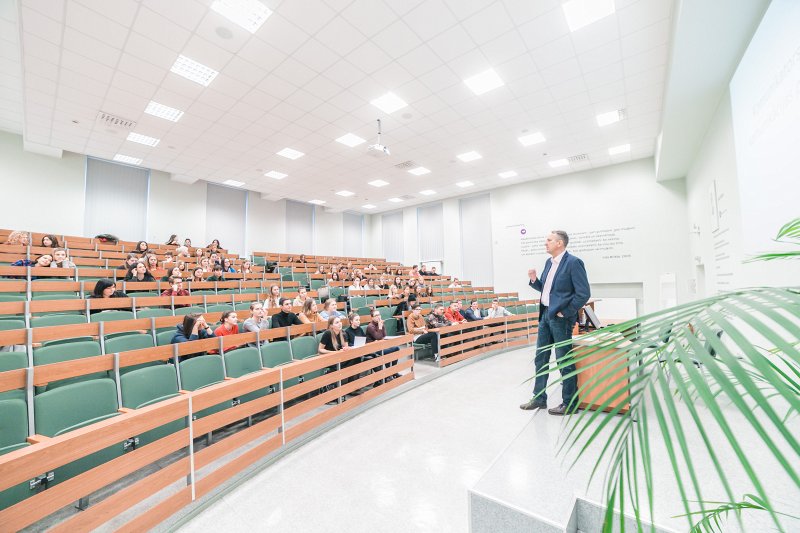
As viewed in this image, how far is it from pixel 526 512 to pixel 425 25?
4.67 meters

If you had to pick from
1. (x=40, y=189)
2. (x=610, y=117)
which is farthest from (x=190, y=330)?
(x=40, y=189)

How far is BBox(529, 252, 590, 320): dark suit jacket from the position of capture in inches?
94.3

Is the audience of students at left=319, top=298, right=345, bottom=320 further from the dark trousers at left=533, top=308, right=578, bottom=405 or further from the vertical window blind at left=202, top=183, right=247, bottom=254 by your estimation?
the vertical window blind at left=202, top=183, right=247, bottom=254

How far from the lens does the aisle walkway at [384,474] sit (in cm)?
190

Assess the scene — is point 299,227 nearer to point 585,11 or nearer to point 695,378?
point 585,11

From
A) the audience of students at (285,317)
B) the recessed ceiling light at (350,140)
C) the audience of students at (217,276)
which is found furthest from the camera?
the recessed ceiling light at (350,140)

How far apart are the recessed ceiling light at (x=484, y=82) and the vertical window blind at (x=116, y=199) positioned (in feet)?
27.1

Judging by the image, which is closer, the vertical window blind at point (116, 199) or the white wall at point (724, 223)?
the white wall at point (724, 223)

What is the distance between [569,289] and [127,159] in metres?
9.34

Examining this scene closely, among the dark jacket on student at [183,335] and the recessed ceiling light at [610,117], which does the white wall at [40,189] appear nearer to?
the dark jacket on student at [183,335]

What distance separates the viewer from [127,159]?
7875mm

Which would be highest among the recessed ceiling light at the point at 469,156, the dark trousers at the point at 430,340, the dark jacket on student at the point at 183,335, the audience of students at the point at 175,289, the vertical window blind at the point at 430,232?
the recessed ceiling light at the point at 469,156

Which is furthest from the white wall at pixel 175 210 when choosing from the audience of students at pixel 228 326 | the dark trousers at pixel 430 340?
the dark trousers at pixel 430 340

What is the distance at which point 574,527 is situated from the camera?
1458 millimetres
